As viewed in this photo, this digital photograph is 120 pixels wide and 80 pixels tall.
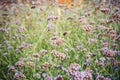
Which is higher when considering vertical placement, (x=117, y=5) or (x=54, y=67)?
(x=117, y=5)

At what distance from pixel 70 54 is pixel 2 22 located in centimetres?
141

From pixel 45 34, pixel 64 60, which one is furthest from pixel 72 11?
pixel 64 60

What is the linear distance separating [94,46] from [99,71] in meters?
0.45

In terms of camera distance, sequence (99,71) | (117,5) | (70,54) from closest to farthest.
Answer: (99,71), (70,54), (117,5)

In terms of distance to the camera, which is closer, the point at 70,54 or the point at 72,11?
the point at 70,54

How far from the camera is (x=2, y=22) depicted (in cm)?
365

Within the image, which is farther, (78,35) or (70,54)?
(78,35)

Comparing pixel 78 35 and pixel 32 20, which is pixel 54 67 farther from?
pixel 32 20

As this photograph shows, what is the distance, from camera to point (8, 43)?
120 inches

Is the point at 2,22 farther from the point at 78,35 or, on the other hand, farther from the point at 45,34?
the point at 78,35

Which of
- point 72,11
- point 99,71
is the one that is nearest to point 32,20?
point 72,11

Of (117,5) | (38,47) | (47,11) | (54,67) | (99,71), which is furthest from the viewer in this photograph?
(47,11)

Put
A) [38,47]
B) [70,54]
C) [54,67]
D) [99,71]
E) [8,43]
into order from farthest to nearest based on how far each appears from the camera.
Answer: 1. [8,43]
2. [38,47]
3. [70,54]
4. [54,67]
5. [99,71]

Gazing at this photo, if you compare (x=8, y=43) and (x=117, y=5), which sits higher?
(x=117, y=5)
